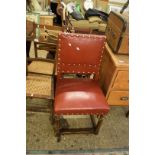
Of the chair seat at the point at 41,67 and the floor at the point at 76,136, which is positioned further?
the chair seat at the point at 41,67

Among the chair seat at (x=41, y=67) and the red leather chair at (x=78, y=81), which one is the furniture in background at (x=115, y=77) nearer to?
the red leather chair at (x=78, y=81)

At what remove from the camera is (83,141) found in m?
1.92

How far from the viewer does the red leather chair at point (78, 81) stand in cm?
164

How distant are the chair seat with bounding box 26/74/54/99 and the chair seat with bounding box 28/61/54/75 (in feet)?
0.23

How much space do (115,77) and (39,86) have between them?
0.74 meters

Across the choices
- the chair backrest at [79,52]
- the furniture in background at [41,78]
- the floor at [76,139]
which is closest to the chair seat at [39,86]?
the furniture in background at [41,78]

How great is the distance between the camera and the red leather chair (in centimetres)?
164

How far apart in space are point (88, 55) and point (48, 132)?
85 cm

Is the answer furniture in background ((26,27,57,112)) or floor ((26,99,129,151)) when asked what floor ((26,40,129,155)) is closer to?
floor ((26,99,129,151))

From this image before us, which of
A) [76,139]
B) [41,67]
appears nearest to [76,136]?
[76,139]

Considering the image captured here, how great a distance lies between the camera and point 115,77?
195 cm

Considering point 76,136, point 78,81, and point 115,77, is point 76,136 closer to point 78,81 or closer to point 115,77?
point 78,81
